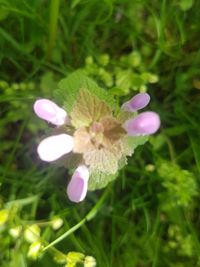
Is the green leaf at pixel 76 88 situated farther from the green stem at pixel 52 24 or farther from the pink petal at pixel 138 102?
the green stem at pixel 52 24

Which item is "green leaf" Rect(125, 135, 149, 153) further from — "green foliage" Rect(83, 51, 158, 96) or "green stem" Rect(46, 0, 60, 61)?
"green stem" Rect(46, 0, 60, 61)

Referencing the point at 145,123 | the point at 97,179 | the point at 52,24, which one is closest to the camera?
the point at 145,123

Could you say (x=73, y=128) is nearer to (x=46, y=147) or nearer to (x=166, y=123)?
(x=46, y=147)

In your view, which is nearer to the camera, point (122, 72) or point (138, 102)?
point (138, 102)

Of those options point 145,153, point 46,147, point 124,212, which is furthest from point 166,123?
point 46,147

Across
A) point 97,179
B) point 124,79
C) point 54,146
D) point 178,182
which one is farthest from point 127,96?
point 54,146

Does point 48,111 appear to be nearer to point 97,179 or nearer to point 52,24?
point 97,179
